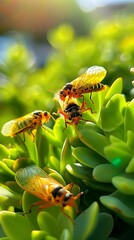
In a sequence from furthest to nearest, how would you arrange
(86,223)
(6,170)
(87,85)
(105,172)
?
(87,85), (6,170), (105,172), (86,223)

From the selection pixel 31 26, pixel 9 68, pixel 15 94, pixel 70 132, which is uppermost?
pixel 31 26

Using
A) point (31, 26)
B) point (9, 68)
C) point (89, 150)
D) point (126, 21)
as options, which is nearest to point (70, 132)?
point (89, 150)

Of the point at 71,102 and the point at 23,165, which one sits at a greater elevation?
the point at 71,102

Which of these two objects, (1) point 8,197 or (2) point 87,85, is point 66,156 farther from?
(2) point 87,85

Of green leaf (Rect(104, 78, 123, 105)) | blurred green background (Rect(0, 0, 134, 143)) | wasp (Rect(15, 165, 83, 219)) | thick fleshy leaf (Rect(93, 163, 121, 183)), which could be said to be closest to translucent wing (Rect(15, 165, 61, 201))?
wasp (Rect(15, 165, 83, 219))

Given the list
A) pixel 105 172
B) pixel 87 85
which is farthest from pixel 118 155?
pixel 87 85

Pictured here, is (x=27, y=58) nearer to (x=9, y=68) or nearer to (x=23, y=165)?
(x=9, y=68)

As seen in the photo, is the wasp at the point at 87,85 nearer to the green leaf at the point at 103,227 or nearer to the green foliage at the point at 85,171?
the green foliage at the point at 85,171

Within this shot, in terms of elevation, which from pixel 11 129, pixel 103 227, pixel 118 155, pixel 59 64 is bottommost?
pixel 103 227
